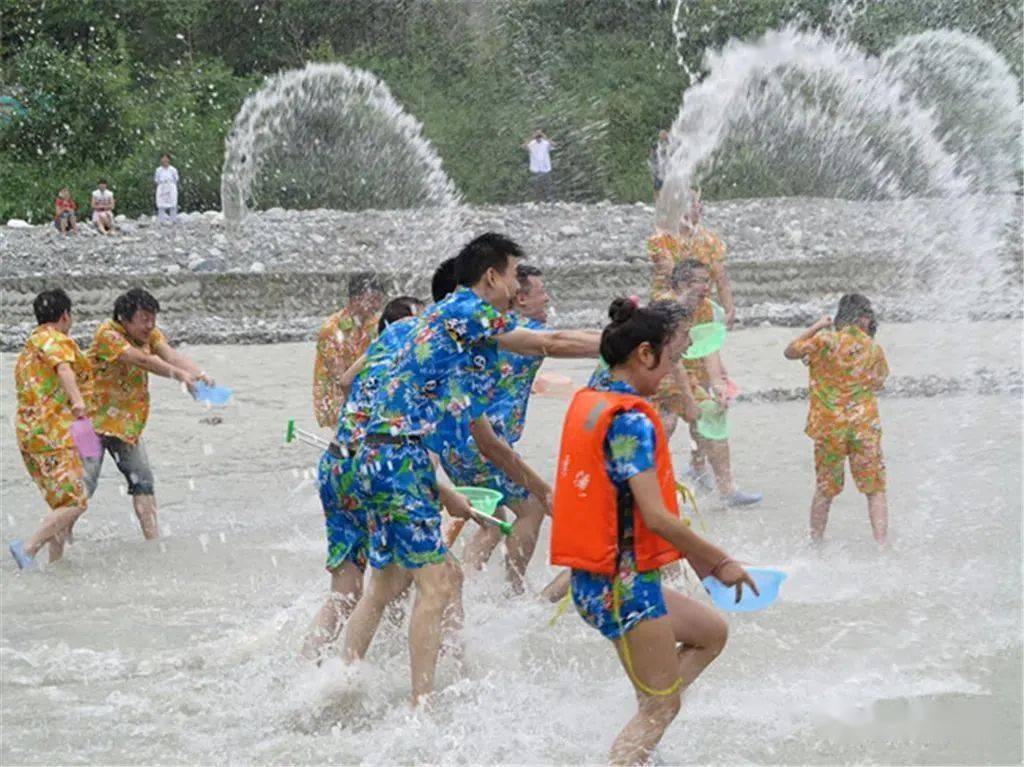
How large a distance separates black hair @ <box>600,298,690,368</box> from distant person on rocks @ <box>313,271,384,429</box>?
4382mm

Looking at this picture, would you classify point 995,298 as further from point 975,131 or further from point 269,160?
point 269,160

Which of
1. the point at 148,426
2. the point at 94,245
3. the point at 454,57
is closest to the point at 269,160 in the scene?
the point at 454,57

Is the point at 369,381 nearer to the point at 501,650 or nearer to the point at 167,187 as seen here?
the point at 501,650

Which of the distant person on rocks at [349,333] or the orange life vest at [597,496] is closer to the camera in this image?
the orange life vest at [597,496]

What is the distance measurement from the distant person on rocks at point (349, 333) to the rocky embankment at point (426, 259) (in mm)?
7904

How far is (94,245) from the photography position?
22828 mm

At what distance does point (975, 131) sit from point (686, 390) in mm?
16842

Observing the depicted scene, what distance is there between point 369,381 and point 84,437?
3547 millimetres

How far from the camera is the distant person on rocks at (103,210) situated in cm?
2506

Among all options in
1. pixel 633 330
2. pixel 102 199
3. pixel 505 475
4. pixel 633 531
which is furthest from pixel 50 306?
pixel 102 199

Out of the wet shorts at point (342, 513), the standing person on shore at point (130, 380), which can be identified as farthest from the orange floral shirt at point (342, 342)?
the wet shorts at point (342, 513)

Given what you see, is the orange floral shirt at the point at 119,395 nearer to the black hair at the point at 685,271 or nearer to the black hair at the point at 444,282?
the black hair at the point at 685,271

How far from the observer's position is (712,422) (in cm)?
952

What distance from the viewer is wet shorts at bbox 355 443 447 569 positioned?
219 inches
